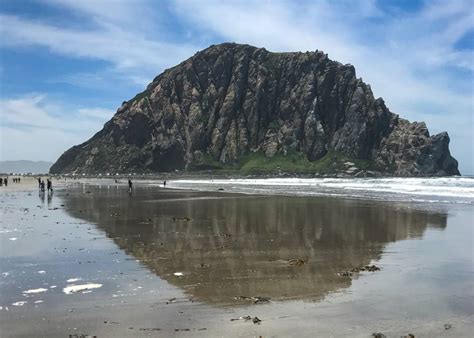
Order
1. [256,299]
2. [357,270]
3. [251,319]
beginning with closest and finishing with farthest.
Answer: [251,319] → [256,299] → [357,270]

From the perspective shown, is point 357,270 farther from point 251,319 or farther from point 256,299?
point 251,319

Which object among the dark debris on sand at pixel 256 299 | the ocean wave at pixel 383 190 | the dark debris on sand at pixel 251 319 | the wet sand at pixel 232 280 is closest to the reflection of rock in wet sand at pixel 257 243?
the wet sand at pixel 232 280

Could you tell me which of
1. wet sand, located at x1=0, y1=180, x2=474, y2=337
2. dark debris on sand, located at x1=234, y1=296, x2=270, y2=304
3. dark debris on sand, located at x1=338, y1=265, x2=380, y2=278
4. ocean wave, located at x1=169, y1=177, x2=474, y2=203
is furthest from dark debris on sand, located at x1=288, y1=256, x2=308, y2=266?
ocean wave, located at x1=169, y1=177, x2=474, y2=203

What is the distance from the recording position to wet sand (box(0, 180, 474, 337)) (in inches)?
375

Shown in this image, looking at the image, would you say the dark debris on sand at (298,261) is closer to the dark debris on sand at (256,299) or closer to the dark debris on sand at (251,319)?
the dark debris on sand at (256,299)

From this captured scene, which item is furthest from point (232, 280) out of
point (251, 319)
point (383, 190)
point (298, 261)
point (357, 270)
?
point (383, 190)

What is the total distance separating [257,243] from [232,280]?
265 inches

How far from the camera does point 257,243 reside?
65.5 ft

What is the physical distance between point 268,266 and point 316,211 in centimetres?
2054

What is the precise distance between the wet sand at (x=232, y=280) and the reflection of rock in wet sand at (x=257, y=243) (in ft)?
0.20

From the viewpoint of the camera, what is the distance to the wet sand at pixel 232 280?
9516 millimetres

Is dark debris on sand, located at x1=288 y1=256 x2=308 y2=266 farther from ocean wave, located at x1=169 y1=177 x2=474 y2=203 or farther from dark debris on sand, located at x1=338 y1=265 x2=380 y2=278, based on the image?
ocean wave, located at x1=169 y1=177 x2=474 y2=203

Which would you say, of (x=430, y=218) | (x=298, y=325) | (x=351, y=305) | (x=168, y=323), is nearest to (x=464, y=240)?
(x=430, y=218)

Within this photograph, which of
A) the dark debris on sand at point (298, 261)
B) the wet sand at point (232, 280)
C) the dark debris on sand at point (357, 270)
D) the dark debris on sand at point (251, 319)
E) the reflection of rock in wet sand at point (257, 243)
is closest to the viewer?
the wet sand at point (232, 280)
